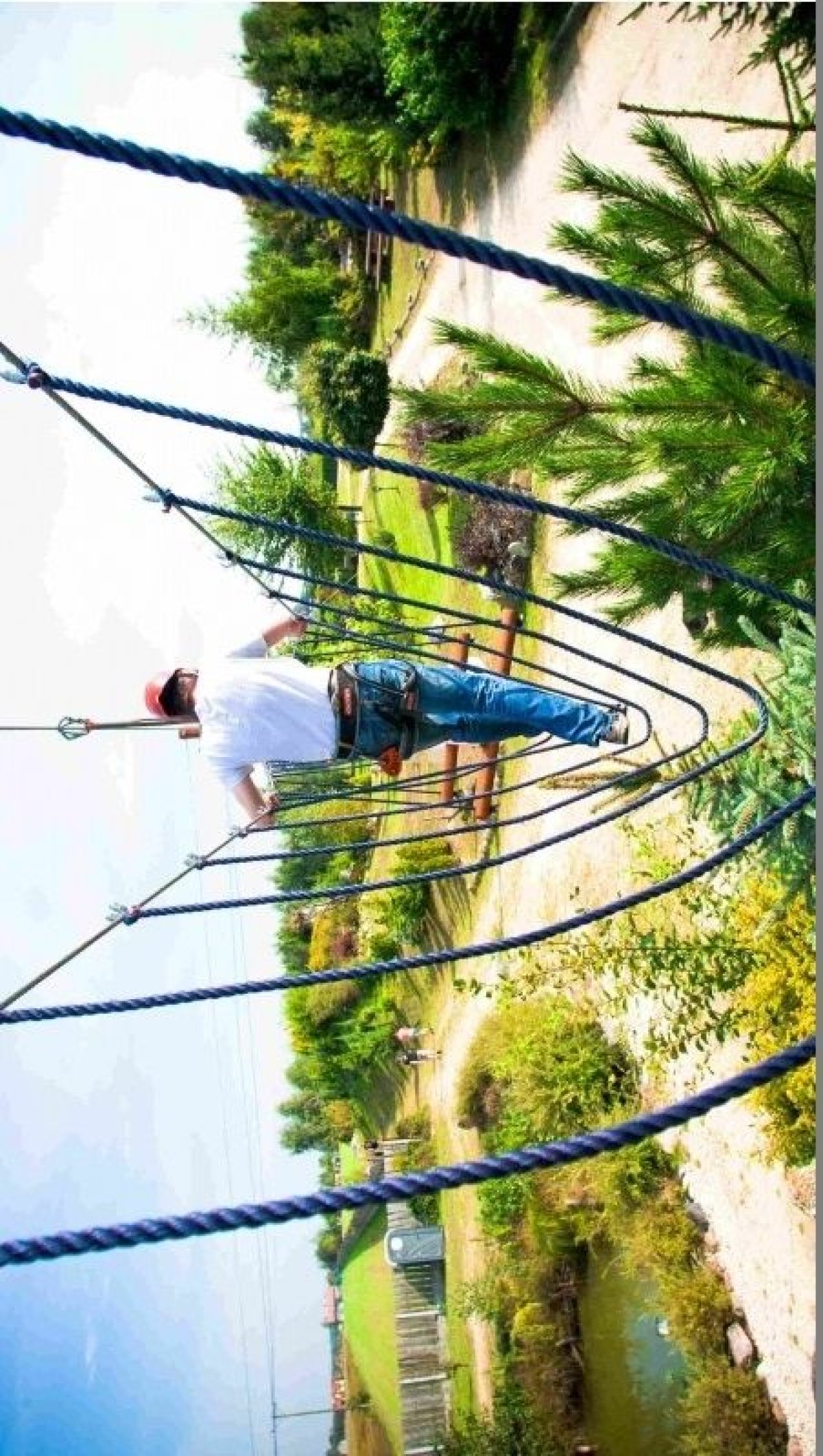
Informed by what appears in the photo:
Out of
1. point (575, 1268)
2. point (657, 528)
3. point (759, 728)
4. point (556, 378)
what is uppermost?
point (556, 378)

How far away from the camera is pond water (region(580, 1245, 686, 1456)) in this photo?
23.5ft

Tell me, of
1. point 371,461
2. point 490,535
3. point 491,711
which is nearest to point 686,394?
point 371,461

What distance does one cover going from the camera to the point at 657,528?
357 centimetres

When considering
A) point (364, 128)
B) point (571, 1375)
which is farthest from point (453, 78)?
point (571, 1375)

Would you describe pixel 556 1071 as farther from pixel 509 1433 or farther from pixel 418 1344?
pixel 418 1344

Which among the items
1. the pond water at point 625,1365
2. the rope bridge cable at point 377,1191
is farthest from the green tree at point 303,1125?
the rope bridge cable at point 377,1191

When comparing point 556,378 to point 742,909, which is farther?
point 742,909

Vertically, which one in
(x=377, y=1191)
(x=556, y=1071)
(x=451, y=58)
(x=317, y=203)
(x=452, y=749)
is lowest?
(x=377, y=1191)

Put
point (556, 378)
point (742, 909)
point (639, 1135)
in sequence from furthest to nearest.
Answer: point (742, 909), point (556, 378), point (639, 1135)

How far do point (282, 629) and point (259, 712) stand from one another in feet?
1.13

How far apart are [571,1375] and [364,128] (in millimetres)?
12686

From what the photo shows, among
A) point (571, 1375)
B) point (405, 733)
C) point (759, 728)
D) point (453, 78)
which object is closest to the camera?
point (759, 728)

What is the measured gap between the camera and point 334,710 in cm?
403

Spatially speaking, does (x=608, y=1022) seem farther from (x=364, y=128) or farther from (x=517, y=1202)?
(x=364, y=128)
